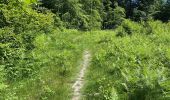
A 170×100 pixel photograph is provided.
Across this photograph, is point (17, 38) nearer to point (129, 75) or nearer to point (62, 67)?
point (62, 67)

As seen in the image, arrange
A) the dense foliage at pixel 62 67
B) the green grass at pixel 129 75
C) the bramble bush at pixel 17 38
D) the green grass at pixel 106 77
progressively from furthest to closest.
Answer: the bramble bush at pixel 17 38 < the dense foliage at pixel 62 67 < the green grass at pixel 106 77 < the green grass at pixel 129 75

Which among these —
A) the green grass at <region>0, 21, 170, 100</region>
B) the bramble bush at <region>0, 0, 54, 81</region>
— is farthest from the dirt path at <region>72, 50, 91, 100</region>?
the bramble bush at <region>0, 0, 54, 81</region>

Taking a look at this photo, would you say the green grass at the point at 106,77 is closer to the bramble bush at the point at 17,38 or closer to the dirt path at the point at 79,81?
the dirt path at the point at 79,81

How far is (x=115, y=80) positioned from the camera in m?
13.7

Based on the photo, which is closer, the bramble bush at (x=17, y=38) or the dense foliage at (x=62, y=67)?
the dense foliage at (x=62, y=67)

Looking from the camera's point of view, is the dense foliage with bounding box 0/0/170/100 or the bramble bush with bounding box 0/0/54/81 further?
the bramble bush with bounding box 0/0/54/81

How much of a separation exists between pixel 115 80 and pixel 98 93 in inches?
59.0

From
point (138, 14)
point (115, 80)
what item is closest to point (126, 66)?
point (115, 80)

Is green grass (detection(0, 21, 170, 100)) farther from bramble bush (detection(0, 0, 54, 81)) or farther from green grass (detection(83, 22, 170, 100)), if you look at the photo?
bramble bush (detection(0, 0, 54, 81))

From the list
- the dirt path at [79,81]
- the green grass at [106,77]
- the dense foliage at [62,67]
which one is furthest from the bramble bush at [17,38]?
the dirt path at [79,81]

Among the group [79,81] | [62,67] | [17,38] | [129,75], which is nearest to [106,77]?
[79,81]

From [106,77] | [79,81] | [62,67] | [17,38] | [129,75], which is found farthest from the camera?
[17,38]

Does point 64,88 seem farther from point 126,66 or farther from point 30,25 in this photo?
point 30,25

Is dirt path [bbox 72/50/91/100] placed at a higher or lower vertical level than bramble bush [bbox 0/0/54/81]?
lower
